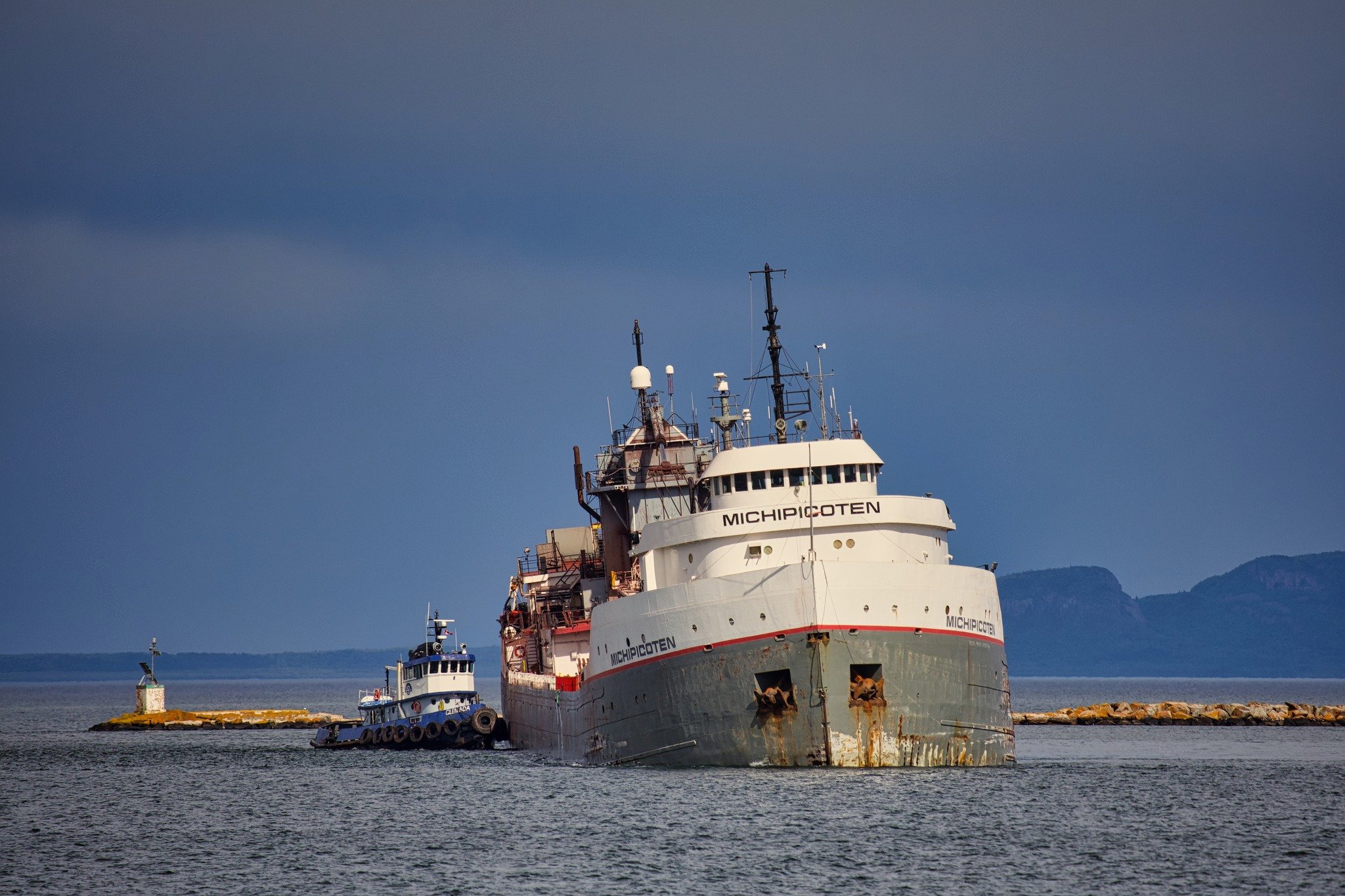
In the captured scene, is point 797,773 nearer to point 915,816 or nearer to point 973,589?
point 915,816

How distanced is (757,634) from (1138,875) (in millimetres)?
10904

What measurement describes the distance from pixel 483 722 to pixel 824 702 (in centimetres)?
3123

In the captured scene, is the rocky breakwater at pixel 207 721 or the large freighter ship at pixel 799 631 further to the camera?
the rocky breakwater at pixel 207 721

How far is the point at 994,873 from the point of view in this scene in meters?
27.4

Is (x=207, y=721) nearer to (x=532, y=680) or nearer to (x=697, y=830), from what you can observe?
(x=532, y=680)

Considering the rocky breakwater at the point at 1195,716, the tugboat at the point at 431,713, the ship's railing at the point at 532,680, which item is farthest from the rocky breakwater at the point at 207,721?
the rocky breakwater at the point at 1195,716

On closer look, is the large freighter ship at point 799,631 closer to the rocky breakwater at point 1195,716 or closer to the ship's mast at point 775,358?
the ship's mast at point 775,358

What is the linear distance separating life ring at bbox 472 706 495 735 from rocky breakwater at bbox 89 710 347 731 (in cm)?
2911

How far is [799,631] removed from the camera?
3506 centimetres

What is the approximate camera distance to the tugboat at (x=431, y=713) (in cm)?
6375

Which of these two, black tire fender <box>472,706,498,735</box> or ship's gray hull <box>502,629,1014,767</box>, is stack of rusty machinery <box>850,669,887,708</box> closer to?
ship's gray hull <box>502,629,1014,767</box>

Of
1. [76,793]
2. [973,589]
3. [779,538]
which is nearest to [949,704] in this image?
[973,589]

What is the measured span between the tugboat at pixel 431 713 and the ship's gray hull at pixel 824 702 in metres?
26.1

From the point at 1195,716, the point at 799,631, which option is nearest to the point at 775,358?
the point at 799,631
